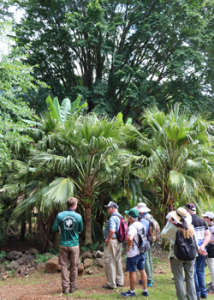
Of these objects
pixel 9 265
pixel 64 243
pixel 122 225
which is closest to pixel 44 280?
pixel 9 265

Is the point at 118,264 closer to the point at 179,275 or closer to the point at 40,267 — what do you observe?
the point at 179,275

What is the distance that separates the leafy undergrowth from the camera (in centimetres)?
514

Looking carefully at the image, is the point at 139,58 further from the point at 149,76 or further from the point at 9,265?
the point at 9,265

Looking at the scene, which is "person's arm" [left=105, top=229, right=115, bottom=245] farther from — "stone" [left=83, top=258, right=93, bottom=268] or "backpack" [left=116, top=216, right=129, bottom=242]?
"stone" [left=83, top=258, right=93, bottom=268]

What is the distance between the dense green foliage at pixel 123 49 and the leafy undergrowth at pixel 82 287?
10.2 metres

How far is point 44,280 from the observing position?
6.61 metres

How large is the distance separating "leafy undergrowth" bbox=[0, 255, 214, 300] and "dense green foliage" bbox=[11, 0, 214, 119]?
1019 cm

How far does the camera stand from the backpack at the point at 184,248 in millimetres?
4125

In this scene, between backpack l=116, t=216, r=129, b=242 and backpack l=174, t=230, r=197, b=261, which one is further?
backpack l=116, t=216, r=129, b=242

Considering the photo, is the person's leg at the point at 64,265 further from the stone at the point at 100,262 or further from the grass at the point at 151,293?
the stone at the point at 100,262

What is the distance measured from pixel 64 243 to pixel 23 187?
4.06 m

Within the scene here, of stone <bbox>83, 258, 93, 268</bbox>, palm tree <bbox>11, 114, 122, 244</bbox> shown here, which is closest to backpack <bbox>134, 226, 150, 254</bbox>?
palm tree <bbox>11, 114, 122, 244</bbox>

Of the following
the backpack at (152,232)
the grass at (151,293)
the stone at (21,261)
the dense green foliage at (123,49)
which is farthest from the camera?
the dense green foliage at (123,49)

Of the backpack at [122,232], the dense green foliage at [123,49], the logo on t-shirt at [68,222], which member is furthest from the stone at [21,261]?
the dense green foliage at [123,49]
